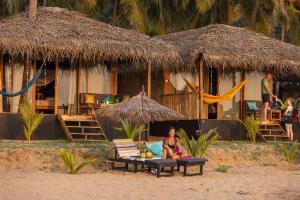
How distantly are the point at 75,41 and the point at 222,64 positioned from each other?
394 cm

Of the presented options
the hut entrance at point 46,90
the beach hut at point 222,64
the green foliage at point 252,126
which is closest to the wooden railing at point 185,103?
the beach hut at point 222,64

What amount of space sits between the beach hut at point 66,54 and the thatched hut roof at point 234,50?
70cm

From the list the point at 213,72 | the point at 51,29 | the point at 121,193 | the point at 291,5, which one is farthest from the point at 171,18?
the point at 121,193

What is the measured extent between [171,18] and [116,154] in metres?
15.7

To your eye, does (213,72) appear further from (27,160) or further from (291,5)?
(291,5)

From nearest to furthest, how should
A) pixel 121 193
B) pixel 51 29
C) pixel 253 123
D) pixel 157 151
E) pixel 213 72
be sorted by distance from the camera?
pixel 121 193
pixel 157 151
pixel 51 29
pixel 253 123
pixel 213 72

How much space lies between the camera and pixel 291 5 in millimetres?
26656

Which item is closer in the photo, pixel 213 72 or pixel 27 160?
pixel 27 160

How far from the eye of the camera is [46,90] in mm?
16641

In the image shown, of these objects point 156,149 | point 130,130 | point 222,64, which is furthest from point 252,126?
point 156,149

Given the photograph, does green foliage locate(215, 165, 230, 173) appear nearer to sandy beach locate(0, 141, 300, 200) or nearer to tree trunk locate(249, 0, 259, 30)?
sandy beach locate(0, 141, 300, 200)

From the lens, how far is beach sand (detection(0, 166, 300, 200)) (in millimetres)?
8789

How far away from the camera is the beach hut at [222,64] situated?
615 inches

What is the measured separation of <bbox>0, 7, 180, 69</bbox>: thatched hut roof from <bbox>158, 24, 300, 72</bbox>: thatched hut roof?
0.70m
